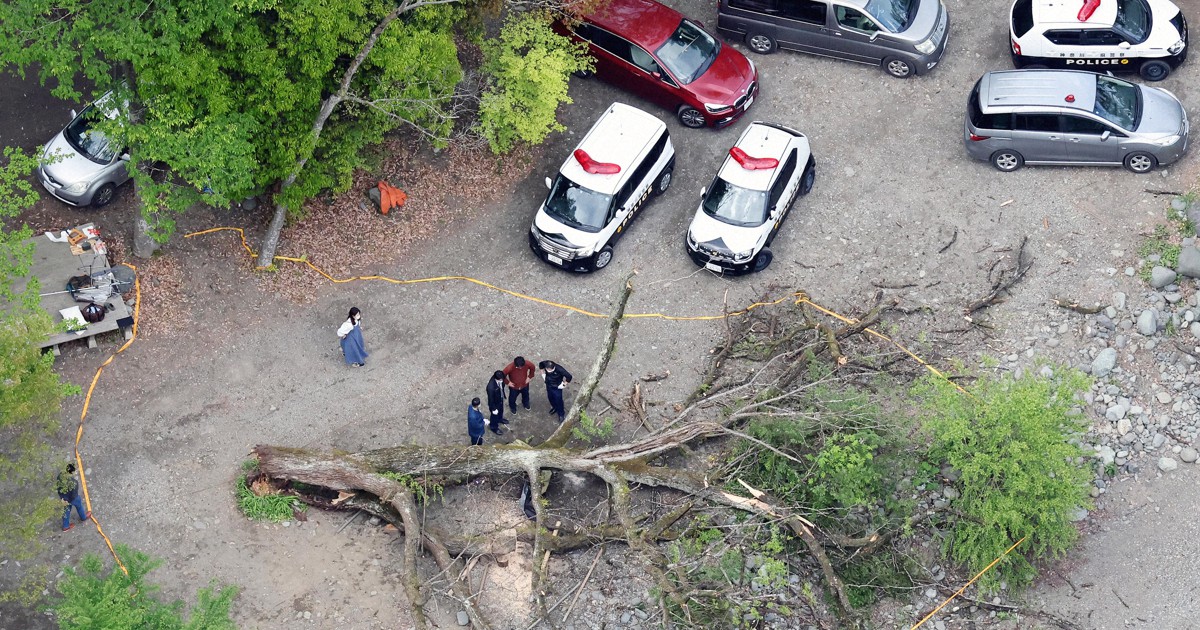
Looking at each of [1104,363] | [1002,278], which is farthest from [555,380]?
[1104,363]

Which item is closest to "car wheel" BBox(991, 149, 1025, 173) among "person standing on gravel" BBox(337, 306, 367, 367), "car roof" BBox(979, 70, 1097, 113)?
"car roof" BBox(979, 70, 1097, 113)

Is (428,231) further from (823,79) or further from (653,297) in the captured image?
(823,79)

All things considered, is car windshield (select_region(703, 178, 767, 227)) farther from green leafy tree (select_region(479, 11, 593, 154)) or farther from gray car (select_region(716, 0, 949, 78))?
gray car (select_region(716, 0, 949, 78))

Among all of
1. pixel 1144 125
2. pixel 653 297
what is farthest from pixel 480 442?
pixel 1144 125

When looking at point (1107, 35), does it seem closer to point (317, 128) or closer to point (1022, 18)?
point (1022, 18)

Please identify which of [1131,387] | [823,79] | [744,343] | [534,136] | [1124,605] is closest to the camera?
A: [1124,605]
